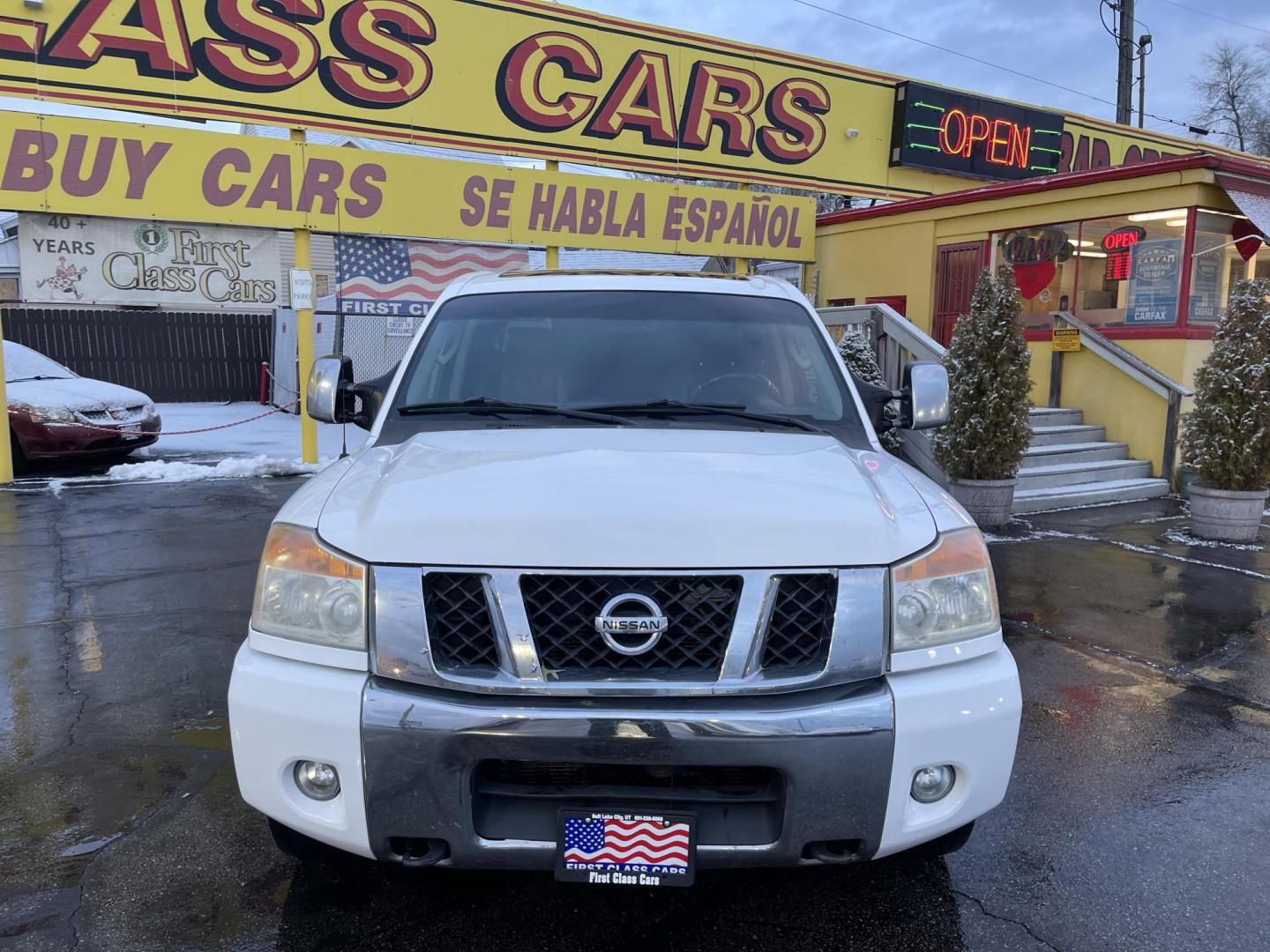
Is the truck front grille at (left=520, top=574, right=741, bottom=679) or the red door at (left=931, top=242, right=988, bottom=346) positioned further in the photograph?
the red door at (left=931, top=242, right=988, bottom=346)

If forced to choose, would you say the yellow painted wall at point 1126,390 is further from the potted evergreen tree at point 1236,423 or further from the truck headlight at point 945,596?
the truck headlight at point 945,596

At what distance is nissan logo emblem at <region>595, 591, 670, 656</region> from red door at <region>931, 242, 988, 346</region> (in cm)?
1173

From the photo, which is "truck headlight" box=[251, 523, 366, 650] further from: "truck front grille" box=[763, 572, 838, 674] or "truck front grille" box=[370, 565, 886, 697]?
"truck front grille" box=[763, 572, 838, 674]

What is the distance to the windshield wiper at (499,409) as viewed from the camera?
3.10 metres

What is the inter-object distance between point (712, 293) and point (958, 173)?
13211mm

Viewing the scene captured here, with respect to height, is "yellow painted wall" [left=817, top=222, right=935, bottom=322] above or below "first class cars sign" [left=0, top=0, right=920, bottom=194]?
below

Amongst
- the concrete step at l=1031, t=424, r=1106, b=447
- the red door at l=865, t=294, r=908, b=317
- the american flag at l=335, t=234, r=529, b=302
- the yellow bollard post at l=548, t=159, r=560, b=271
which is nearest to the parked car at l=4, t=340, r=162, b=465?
the american flag at l=335, t=234, r=529, b=302

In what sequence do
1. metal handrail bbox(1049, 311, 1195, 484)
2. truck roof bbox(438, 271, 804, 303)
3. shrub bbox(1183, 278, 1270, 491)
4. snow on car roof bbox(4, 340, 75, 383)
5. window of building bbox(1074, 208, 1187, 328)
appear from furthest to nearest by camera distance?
snow on car roof bbox(4, 340, 75, 383), window of building bbox(1074, 208, 1187, 328), metal handrail bbox(1049, 311, 1195, 484), shrub bbox(1183, 278, 1270, 491), truck roof bbox(438, 271, 804, 303)

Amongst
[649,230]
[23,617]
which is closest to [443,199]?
[649,230]

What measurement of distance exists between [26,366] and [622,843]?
41.6 ft

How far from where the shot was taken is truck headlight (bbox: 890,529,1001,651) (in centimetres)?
222

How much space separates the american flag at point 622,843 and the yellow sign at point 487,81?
1073cm

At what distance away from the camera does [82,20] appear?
9555 mm

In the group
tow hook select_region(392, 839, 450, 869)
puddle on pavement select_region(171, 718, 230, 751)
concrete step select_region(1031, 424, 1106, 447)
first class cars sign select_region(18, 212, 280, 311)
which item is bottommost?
puddle on pavement select_region(171, 718, 230, 751)
